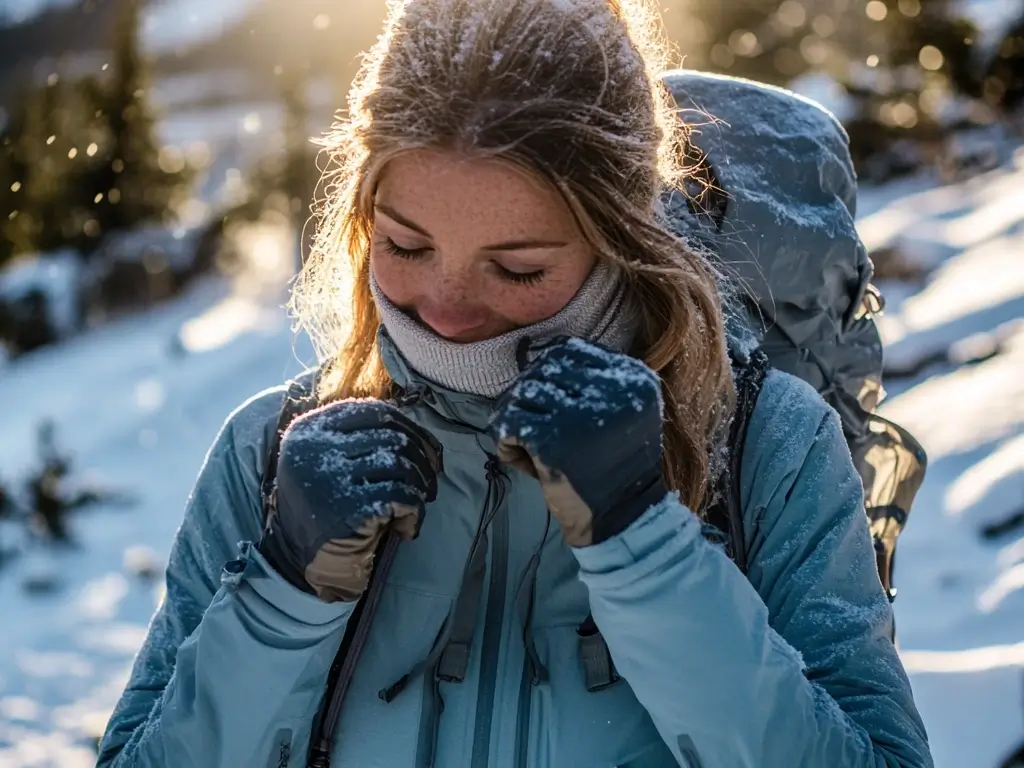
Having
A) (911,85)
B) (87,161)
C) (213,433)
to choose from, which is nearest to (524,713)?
(213,433)

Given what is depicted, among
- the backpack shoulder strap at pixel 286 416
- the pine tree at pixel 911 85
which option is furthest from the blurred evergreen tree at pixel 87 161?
the backpack shoulder strap at pixel 286 416

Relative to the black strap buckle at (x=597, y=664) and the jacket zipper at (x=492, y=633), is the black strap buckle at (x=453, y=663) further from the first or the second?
the black strap buckle at (x=597, y=664)

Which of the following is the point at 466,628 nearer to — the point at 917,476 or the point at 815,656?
the point at 815,656

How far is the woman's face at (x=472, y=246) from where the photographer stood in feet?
4.87

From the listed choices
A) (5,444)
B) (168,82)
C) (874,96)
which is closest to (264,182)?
(5,444)

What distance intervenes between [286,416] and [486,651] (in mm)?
508

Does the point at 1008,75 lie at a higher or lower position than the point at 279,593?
lower

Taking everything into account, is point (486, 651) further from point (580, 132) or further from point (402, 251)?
point (580, 132)

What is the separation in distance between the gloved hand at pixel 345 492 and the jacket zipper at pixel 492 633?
0.18m

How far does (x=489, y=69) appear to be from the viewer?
1.49 m

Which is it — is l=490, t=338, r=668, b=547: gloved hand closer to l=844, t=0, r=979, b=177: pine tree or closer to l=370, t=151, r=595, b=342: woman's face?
l=370, t=151, r=595, b=342: woman's face

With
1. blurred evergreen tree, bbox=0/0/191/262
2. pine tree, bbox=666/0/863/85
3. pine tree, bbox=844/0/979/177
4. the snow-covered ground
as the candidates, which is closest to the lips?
the snow-covered ground

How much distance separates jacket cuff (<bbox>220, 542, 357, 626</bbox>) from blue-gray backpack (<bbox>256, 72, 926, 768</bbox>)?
→ 12 centimetres

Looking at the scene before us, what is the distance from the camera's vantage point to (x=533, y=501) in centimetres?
162
